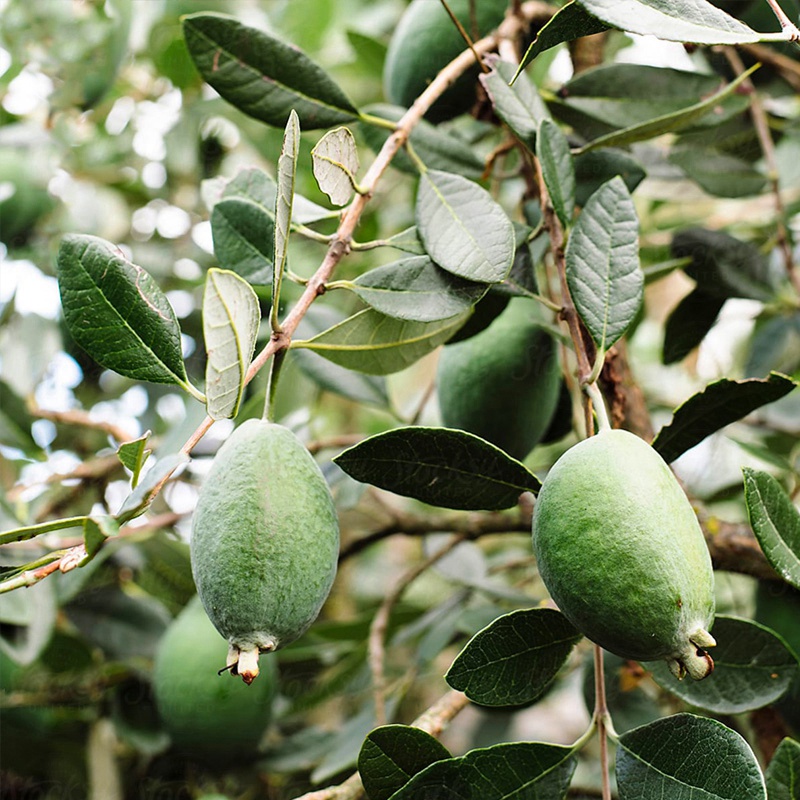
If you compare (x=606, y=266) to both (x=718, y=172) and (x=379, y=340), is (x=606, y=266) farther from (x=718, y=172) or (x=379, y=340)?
(x=718, y=172)

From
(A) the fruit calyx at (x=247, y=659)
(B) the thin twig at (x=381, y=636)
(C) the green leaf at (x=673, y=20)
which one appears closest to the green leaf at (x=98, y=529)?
(A) the fruit calyx at (x=247, y=659)

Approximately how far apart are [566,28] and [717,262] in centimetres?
51

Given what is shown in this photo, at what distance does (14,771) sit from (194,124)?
1.19 metres

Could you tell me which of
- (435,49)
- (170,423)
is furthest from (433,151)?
(170,423)

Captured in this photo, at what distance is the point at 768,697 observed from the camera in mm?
773

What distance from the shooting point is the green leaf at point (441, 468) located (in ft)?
2.22

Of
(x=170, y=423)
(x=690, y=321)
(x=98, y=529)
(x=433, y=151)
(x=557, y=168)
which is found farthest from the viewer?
(x=170, y=423)

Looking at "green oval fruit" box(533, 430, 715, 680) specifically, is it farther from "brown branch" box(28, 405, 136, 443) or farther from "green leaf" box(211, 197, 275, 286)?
"brown branch" box(28, 405, 136, 443)

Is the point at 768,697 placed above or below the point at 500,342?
below

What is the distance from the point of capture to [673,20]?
2.10ft

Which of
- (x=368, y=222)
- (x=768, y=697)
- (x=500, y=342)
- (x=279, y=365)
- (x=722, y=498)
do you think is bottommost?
(x=722, y=498)

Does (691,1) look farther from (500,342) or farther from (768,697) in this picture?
(768,697)

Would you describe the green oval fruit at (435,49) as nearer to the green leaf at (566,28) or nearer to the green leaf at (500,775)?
the green leaf at (566,28)

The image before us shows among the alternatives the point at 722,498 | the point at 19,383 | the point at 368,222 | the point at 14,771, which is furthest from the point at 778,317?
the point at 14,771
